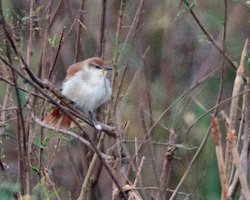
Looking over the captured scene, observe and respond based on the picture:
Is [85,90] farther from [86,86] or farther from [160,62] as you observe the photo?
[160,62]

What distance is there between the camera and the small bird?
9.43 ft

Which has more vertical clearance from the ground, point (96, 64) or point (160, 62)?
point (96, 64)

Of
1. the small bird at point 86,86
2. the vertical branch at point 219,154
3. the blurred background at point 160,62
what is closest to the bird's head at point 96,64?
the small bird at point 86,86

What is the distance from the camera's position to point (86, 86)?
2.91 meters

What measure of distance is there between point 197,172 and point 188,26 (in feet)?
4.61

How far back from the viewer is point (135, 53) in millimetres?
4086

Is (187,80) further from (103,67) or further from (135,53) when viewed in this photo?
(103,67)

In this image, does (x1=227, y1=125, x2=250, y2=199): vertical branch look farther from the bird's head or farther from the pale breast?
the bird's head

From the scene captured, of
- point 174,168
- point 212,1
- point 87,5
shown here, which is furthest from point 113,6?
point 174,168

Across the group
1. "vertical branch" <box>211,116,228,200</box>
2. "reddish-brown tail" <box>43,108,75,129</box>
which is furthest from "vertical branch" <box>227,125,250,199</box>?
"reddish-brown tail" <box>43,108,75,129</box>

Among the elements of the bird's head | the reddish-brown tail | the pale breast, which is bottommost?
the reddish-brown tail

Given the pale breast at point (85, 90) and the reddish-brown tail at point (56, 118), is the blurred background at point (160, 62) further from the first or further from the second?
the reddish-brown tail at point (56, 118)

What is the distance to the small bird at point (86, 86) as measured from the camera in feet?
9.43

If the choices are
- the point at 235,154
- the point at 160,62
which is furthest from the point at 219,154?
the point at 160,62
